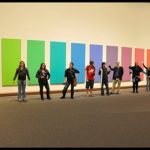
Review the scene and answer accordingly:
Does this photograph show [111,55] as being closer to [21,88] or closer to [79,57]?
[79,57]

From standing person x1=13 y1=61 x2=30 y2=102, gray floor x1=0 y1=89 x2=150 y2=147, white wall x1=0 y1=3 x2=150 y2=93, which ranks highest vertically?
white wall x1=0 y1=3 x2=150 y2=93

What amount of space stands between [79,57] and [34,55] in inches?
119

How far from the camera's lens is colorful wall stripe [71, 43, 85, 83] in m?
18.8

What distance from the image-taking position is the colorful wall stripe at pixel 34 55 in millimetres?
16844

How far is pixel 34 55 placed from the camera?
17.0m

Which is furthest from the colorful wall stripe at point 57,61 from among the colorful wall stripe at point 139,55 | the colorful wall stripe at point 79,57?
the colorful wall stripe at point 139,55

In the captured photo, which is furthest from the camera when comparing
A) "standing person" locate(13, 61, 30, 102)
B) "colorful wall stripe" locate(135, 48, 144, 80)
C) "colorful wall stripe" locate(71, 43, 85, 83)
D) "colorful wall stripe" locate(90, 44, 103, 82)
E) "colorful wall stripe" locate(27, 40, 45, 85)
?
"colorful wall stripe" locate(135, 48, 144, 80)

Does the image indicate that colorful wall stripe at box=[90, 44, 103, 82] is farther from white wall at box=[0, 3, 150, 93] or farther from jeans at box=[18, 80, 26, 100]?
jeans at box=[18, 80, 26, 100]

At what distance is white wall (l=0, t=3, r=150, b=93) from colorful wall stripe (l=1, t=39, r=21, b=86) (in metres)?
0.27

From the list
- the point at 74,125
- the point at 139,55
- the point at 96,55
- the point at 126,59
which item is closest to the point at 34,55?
the point at 96,55

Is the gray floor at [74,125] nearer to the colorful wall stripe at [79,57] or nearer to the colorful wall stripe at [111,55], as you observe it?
the colorful wall stripe at [79,57]

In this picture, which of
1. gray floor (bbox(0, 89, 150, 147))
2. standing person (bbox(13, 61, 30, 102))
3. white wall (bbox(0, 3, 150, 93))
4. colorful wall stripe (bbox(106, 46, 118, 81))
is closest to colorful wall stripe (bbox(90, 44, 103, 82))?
white wall (bbox(0, 3, 150, 93))
